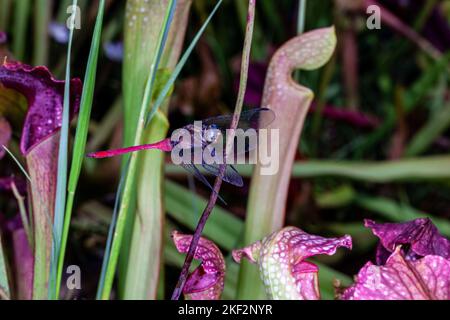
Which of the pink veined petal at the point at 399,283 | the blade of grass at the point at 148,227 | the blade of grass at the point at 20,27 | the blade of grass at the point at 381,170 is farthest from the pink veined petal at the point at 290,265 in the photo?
the blade of grass at the point at 20,27

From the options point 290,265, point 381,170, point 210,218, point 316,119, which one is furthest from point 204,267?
point 316,119

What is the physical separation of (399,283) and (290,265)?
0.20 feet

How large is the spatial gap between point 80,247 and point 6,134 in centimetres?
34

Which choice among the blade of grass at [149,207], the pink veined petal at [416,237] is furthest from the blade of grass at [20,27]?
the pink veined petal at [416,237]

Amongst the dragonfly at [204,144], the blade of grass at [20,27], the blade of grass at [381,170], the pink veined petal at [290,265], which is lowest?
the blade of grass at [381,170]

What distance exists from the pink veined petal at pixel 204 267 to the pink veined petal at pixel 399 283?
0.29 feet

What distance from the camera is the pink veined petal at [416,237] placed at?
356 millimetres

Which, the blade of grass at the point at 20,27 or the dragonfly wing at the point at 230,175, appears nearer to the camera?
the dragonfly wing at the point at 230,175

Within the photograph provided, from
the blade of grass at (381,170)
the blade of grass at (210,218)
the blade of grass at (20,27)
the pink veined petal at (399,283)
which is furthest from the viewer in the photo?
the blade of grass at (20,27)

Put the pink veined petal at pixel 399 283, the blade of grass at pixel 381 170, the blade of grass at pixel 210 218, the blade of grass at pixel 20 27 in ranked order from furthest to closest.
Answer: the blade of grass at pixel 20 27, the blade of grass at pixel 381 170, the blade of grass at pixel 210 218, the pink veined petal at pixel 399 283

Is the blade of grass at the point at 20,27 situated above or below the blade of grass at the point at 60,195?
above

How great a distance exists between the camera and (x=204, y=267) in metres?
0.36

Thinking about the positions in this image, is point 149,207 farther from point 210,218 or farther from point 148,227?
point 210,218

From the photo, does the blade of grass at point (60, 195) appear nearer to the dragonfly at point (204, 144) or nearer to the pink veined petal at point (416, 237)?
the dragonfly at point (204, 144)
